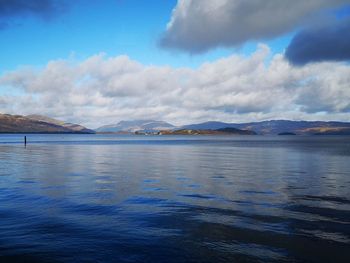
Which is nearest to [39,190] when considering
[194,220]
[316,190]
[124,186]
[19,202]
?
[19,202]

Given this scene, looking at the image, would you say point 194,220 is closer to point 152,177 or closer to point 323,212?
point 323,212

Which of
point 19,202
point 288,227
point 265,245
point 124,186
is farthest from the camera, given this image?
point 124,186

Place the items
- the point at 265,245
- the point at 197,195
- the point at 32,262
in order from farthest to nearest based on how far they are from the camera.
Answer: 1. the point at 197,195
2. the point at 265,245
3. the point at 32,262

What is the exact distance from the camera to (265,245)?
42.6 feet

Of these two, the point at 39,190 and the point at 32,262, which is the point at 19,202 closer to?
the point at 39,190

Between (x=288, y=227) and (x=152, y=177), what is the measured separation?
1902cm

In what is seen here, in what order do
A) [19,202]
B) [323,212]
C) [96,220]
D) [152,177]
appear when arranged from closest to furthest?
[96,220], [323,212], [19,202], [152,177]

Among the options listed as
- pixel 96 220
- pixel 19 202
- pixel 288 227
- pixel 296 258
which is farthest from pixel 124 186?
pixel 296 258

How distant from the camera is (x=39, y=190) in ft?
82.4

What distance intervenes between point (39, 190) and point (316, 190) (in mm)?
20838

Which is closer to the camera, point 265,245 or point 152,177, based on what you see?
point 265,245

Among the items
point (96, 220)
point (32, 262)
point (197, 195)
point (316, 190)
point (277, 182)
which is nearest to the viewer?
point (32, 262)

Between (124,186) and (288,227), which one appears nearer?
(288,227)

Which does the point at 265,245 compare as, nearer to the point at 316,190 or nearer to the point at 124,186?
the point at 316,190
